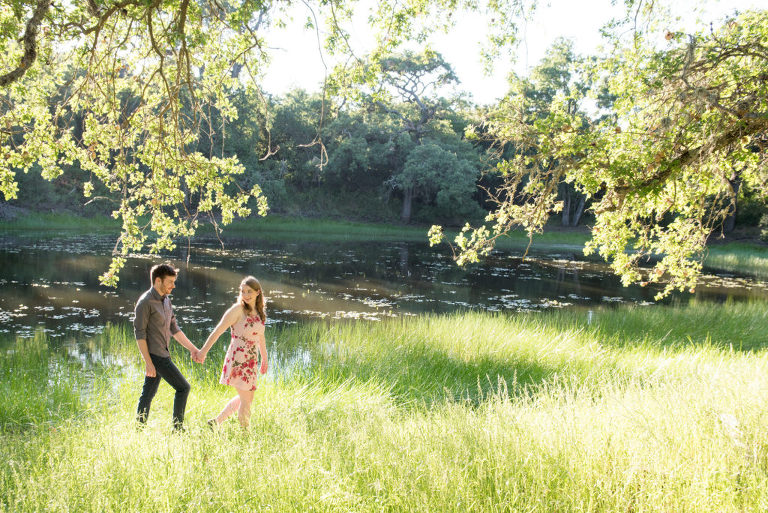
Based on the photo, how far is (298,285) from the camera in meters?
18.5

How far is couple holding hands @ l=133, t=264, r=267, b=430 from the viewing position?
190 inches

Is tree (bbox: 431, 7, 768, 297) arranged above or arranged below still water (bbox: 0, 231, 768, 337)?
above

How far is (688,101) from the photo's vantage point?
6.03 metres

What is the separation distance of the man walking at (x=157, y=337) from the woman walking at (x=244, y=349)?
0.32 meters

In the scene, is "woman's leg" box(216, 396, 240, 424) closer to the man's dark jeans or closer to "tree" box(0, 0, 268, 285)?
the man's dark jeans

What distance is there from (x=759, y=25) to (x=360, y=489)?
6.66 meters

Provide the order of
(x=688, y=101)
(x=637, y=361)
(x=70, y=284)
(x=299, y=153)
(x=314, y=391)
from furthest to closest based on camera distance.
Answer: (x=299, y=153) → (x=70, y=284) → (x=637, y=361) → (x=314, y=391) → (x=688, y=101)

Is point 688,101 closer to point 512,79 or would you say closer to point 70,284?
point 512,79

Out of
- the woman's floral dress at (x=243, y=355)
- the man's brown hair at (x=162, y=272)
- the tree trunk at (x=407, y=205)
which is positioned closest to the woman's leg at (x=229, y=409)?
the woman's floral dress at (x=243, y=355)

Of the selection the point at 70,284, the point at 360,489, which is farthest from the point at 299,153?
the point at 360,489

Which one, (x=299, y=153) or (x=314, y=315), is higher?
(x=299, y=153)

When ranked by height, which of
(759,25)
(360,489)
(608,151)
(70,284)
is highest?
(759,25)

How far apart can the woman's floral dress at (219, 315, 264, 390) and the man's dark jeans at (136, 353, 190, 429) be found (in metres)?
0.37

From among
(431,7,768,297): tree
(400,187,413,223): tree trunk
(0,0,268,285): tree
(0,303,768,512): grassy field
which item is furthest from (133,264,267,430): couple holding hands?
(400,187,413,223): tree trunk
